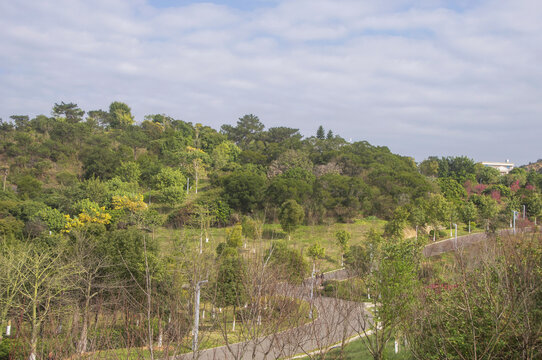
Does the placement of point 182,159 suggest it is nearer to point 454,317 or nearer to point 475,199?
point 475,199

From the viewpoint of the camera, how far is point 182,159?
4831 centimetres

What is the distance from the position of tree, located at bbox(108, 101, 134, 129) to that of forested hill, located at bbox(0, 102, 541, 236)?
3.01 ft

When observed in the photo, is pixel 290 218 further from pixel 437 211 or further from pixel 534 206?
pixel 534 206

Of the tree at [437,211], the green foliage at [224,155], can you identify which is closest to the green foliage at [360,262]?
the tree at [437,211]

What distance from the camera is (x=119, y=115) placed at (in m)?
67.1

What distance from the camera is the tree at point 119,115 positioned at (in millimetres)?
66875

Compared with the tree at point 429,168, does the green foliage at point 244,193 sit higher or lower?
lower

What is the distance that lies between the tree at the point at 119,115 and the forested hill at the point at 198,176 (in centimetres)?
92

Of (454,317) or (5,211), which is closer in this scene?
(454,317)

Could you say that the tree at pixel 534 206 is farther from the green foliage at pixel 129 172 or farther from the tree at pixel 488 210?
the green foliage at pixel 129 172

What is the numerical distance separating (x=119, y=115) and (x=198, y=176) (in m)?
27.7

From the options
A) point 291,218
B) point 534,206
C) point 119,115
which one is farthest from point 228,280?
point 119,115

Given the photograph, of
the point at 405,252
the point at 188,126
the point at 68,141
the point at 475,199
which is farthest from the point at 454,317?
the point at 188,126

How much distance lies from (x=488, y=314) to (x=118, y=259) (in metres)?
16.0
